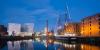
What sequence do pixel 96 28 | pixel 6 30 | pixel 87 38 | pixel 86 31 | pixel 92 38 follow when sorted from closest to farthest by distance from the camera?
pixel 92 38 < pixel 87 38 < pixel 96 28 < pixel 86 31 < pixel 6 30

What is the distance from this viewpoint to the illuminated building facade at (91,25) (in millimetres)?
98312

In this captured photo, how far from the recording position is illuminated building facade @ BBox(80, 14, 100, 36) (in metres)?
98.3

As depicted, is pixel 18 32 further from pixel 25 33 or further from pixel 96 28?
pixel 96 28

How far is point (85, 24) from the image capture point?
117 meters

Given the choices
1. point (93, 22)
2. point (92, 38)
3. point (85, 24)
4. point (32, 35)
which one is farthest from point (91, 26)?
point (32, 35)

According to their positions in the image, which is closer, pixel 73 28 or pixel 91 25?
pixel 91 25

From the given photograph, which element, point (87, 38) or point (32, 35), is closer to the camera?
point (87, 38)

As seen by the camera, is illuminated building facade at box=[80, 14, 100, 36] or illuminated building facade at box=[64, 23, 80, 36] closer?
illuminated building facade at box=[80, 14, 100, 36]

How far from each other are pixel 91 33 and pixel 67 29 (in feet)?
169

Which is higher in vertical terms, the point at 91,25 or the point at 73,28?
the point at 91,25

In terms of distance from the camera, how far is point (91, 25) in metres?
A: 106

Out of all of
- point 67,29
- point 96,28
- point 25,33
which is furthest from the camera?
point 25,33

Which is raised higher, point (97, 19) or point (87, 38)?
point (97, 19)

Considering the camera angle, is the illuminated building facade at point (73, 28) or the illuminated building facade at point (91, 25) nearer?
the illuminated building facade at point (91, 25)
